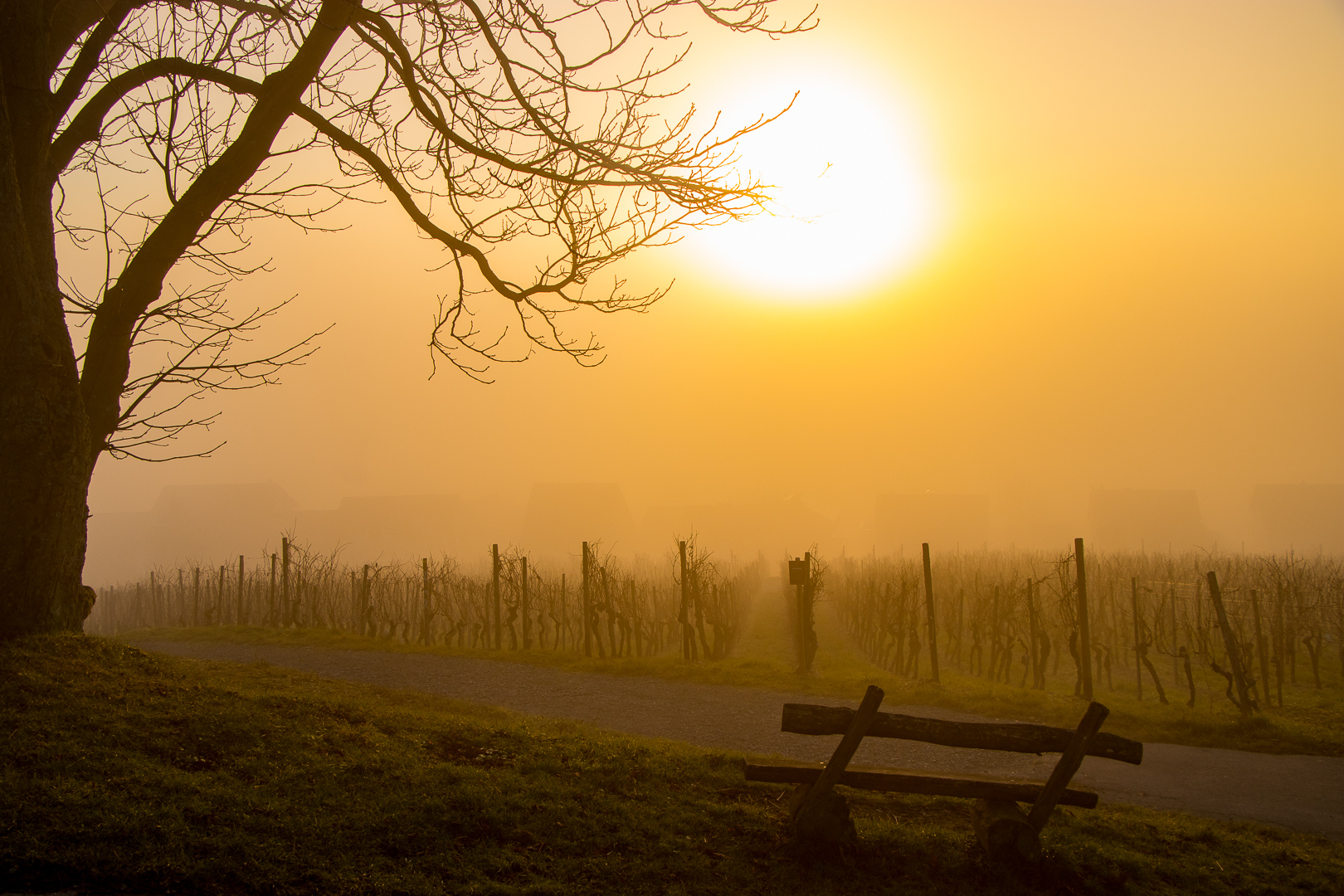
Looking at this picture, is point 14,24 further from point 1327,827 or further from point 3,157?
point 1327,827

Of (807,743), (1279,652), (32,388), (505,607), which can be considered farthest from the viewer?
(505,607)

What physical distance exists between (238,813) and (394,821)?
0.84m

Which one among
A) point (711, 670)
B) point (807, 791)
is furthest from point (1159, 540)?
point (807, 791)

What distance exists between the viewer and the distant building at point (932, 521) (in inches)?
5315

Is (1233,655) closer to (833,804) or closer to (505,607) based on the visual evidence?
(833,804)

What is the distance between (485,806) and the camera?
16.1 ft

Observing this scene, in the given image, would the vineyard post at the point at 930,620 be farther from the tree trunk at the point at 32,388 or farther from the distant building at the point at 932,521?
the distant building at the point at 932,521

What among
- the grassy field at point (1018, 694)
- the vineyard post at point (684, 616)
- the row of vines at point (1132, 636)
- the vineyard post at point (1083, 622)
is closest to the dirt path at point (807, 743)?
the grassy field at point (1018, 694)

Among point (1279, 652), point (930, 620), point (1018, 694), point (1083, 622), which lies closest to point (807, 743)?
point (1018, 694)

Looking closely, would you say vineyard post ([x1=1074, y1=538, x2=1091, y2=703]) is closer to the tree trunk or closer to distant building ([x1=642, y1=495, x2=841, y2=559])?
the tree trunk

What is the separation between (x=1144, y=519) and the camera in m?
118

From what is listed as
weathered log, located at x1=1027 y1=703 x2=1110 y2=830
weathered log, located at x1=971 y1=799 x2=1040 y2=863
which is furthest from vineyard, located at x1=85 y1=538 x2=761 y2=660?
weathered log, located at x1=1027 y1=703 x2=1110 y2=830

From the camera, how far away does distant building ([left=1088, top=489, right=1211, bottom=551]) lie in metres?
A: 114

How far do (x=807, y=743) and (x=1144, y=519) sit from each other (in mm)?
131431
